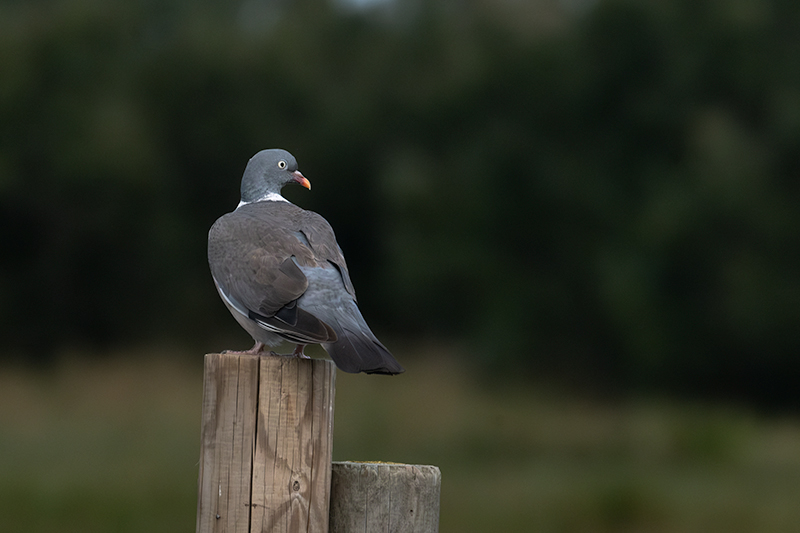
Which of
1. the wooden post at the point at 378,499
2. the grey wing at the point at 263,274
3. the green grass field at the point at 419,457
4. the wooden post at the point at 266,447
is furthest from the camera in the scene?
the green grass field at the point at 419,457

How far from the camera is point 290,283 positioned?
10.8 ft

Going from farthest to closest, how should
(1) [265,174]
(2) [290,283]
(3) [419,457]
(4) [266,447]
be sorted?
(3) [419,457], (1) [265,174], (2) [290,283], (4) [266,447]

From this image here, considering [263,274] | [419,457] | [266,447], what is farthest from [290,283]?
[419,457]

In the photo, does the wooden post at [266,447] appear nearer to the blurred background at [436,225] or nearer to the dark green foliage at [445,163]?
the blurred background at [436,225]

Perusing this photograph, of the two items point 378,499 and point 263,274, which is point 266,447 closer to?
point 378,499

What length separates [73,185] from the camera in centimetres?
1677

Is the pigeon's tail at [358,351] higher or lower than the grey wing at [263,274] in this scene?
lower

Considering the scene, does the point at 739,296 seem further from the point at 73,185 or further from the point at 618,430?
the point at 73,185

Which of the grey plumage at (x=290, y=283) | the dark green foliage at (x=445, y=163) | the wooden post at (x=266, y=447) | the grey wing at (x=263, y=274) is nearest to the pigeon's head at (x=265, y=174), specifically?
the grey plumage at (x=290, y=283)

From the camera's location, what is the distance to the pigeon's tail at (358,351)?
9.03ft

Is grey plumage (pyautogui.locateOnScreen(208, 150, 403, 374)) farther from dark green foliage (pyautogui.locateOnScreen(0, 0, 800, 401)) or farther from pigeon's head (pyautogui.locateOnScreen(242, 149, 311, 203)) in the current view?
dark green foliage (pyautogui.locateOnScreen(0, 0, 800, 401))

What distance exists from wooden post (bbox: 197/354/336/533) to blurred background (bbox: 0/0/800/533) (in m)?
5.78

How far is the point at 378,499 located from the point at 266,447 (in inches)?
14.2

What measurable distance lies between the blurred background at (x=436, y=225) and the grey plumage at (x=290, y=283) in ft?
16.6
